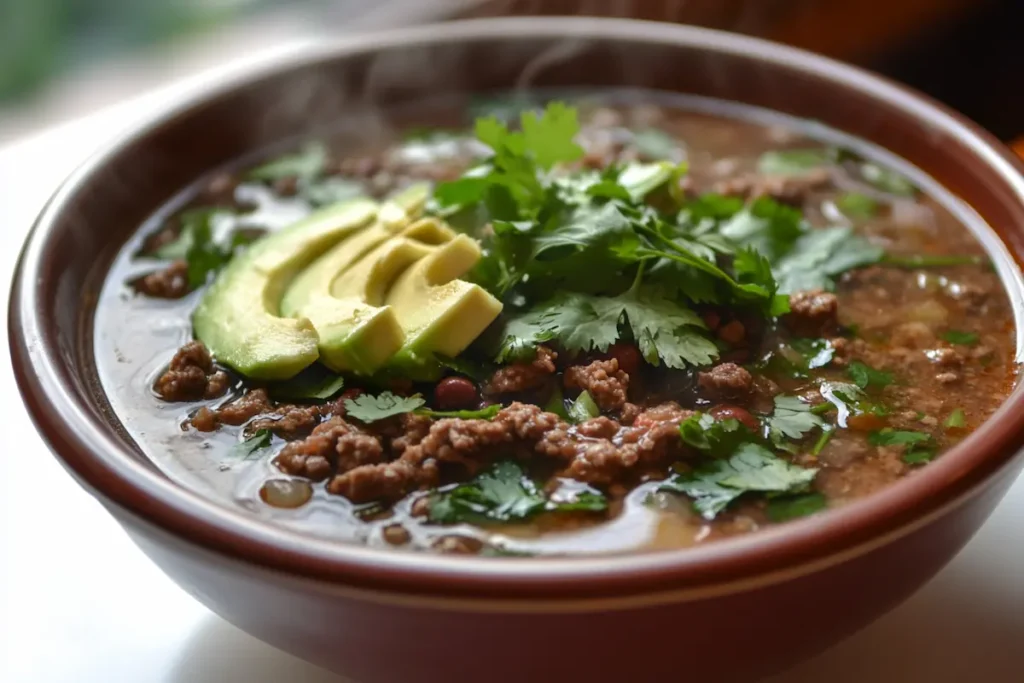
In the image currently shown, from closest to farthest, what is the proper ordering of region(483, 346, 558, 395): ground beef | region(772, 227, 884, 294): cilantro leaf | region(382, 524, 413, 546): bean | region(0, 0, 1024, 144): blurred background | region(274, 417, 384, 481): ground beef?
1. region(382, 524, 413, 546): bean
2. region(274, 417, 384, 481): ground beef
3. region(483, 346, 558, 395): ground beef
4. region(772, 227, 884, 294): cilantro leaf
5. region(0, 0, 1024, 144): blurred background

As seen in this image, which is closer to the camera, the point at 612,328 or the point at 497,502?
the point at 497,502

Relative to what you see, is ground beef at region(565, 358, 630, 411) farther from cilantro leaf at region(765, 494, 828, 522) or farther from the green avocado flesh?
cilantro leaf at region(765, 494, 828, 522)

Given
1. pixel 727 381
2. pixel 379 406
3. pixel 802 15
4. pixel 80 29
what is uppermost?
pixel 802 15

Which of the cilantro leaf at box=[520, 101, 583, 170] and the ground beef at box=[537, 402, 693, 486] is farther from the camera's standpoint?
the cilantro leaf at box=[520, 101, 583, 170]

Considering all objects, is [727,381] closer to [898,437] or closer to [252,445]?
[898,437]

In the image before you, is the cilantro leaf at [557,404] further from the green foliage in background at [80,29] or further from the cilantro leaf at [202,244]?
the green foliage in background at [80,29]

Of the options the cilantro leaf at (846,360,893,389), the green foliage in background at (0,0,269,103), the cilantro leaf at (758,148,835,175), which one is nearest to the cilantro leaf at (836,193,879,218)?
the cilantro leaf at (758,148,835,175)

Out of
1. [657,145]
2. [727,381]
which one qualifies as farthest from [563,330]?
[657,145]
